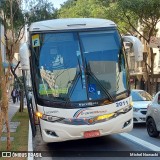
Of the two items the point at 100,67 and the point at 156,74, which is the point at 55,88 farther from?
the point at 156,74

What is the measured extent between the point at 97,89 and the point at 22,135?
4547 millimetres

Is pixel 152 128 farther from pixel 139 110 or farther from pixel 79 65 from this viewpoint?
pixel 79 65

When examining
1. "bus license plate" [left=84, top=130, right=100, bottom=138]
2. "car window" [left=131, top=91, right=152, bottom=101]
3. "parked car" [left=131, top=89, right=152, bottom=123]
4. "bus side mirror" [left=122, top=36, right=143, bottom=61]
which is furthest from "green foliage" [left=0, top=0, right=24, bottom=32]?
"bus license plate" [left=84, top=130, right=100, bottom=138]

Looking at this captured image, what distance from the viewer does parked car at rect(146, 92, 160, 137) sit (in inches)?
498

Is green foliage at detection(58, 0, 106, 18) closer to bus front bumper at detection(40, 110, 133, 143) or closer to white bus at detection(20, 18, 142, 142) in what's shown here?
white bus at detection(20, 18, 142, 142)

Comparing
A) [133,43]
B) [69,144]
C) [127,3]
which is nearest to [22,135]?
[69,144]

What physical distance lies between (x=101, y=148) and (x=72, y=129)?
5.25ft

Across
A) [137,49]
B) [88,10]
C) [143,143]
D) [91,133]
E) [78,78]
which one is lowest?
[143,143]

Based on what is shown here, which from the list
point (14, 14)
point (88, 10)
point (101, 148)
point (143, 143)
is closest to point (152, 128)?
point (143, 143)

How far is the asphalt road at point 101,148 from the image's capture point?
1021cm

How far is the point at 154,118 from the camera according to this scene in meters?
12.9

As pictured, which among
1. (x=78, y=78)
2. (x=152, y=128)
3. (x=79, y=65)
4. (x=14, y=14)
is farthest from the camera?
(x=14, y=14)

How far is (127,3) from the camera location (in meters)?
28.5

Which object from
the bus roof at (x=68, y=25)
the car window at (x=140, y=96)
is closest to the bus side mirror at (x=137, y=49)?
the bus roof at (x=68, y=25)
